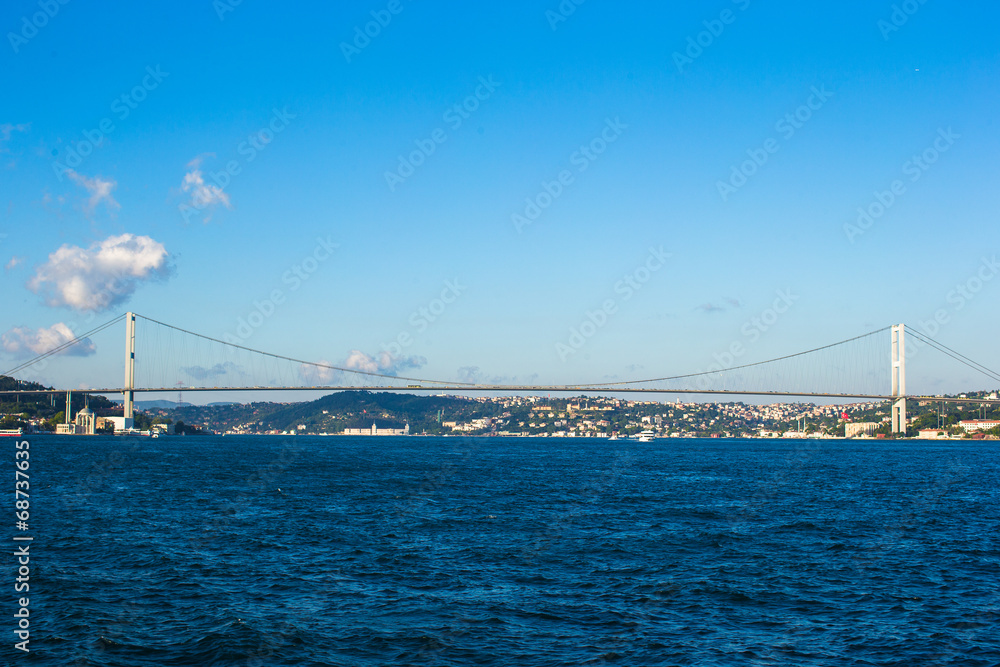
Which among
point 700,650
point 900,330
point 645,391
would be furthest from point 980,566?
point 900,330

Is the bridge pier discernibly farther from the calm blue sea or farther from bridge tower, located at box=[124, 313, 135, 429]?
the calm blue sea

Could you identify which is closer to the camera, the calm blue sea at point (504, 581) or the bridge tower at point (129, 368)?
the calm blue sea at point (504, 581)

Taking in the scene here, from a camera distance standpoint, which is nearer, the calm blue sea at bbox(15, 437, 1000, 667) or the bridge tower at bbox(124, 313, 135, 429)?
the calm blue sea at bbox(15, 437, 1000, 667)

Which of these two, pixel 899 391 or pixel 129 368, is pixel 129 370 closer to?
pixel 129 368

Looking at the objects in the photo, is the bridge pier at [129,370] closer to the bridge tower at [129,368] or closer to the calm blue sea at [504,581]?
the bridge tower at [129,368]

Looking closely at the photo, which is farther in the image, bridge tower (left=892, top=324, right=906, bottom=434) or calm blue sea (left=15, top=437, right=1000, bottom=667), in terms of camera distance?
bridge tower (left=892, top=324, right=906, bottom=434)

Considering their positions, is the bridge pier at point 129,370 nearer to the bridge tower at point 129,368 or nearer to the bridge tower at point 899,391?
the bridge tower at point 129,368

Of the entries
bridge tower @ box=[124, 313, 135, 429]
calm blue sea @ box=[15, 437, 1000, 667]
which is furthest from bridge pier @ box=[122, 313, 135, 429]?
calm blue sea @ box=[15, 437, 1000, 667]

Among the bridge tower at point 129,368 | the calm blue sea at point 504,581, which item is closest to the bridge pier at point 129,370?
the bridge tower at point 129,368
